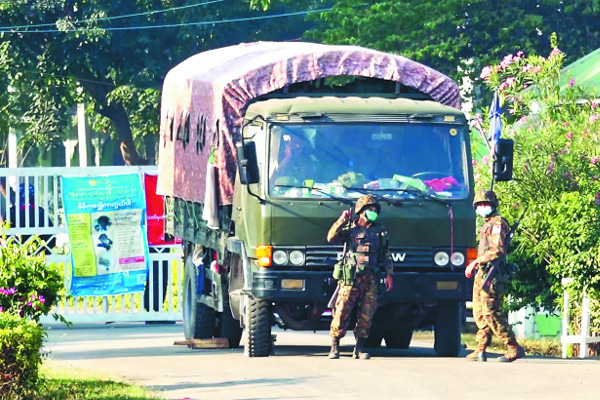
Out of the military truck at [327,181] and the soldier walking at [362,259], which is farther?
the military truck at [327,181]

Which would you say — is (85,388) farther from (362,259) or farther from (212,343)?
(212,343)

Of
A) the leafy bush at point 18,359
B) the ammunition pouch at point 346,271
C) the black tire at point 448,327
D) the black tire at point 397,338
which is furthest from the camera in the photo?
the black tire at point 397,338

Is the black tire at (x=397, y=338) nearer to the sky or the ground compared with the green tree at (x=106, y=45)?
nearer to the ground

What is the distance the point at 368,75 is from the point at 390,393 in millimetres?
4974

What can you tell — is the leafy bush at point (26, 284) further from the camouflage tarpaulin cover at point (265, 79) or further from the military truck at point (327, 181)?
the camouflage tarpaulin cover at point (265, 79)

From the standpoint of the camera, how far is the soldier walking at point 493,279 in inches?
632

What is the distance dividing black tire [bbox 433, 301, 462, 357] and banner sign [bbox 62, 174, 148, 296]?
639cm

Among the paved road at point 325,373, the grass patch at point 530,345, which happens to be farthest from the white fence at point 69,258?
the grass patch at point 530,345

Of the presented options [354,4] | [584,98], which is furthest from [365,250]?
[354,4]

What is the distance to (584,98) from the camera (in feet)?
75.4

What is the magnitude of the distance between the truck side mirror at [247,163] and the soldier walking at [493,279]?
2127 millimetres

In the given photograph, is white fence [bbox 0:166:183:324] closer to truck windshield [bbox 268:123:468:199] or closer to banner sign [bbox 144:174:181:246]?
banner sign [bbox 144:174:181:246]

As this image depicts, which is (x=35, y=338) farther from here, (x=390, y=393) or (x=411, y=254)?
(x=411, y=254)

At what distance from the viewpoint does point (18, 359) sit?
40.2ft
